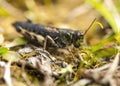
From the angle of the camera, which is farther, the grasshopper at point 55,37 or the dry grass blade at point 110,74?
the grasshopper at point 55,37

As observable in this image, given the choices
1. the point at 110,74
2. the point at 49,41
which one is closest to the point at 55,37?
the point at 49,41

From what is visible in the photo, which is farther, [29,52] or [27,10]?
[27,10]

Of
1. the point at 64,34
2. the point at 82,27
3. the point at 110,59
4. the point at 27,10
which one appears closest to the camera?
the point at 110,59

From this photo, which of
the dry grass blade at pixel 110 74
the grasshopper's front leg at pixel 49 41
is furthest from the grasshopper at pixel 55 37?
the dry grass blade at pixel 110 74

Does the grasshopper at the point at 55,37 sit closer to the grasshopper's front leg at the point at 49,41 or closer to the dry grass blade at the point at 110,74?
the grasshopper's front leg at the point at 49,41

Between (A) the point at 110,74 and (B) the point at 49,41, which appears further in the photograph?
(B) the point at 49,41

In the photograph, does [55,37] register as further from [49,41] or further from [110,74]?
[110,74]

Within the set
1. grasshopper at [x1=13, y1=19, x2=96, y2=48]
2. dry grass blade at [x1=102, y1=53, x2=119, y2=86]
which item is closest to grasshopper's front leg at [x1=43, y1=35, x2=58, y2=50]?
grasshopper at [x1=13, y1=19, x2=96, y2=48]

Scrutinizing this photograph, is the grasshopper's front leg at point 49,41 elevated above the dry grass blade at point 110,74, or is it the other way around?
the grasshopper's front leg at point 49,41

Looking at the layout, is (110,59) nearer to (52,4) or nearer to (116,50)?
(116,50)

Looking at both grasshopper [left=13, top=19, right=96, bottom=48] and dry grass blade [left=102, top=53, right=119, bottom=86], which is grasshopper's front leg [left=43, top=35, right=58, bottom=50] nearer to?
grasshopper [left=13, top=19, right=96, bottom=48]

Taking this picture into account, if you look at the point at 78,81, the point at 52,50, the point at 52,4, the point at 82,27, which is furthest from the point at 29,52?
the point at 52,4
